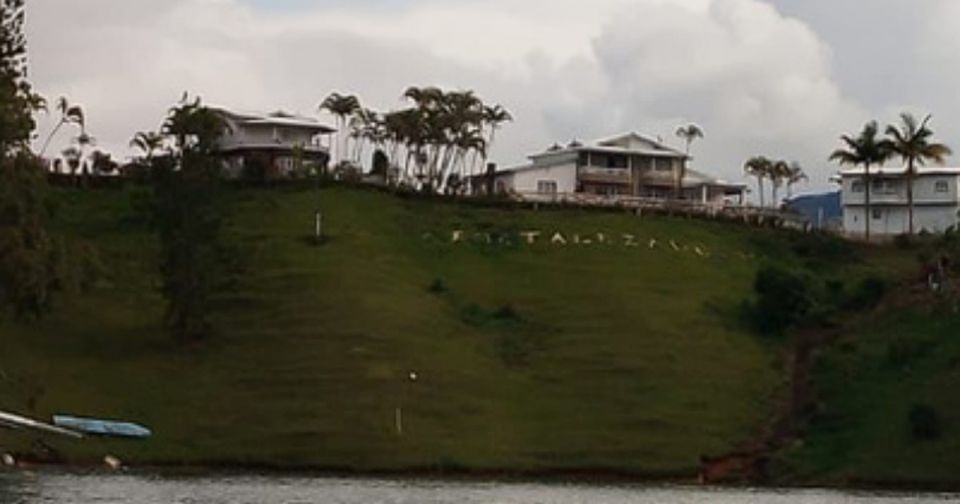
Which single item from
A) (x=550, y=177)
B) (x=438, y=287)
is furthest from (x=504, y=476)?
(x=550, y=177)

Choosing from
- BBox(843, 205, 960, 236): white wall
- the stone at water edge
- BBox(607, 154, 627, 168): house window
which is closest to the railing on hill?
BBox(843, 205, 960, 236): white wall

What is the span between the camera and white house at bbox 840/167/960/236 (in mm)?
191875

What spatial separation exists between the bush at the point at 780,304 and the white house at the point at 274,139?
54.5m

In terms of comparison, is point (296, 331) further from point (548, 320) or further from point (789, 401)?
point (789, 401)

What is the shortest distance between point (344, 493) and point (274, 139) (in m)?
110

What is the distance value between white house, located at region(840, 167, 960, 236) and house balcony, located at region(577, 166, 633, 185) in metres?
21.5

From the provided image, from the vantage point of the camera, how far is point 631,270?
458 ft

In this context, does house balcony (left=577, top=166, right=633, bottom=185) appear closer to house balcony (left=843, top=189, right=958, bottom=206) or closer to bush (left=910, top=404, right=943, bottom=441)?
house balcony (left=843, top=189, right=958, bottom=206)

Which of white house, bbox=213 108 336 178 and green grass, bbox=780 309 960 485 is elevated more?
white house, bbox=213 108 336 178

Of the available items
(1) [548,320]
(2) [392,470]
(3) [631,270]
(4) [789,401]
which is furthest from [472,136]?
(2) [392,470]

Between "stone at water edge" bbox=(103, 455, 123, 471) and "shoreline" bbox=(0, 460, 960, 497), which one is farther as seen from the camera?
"stone at water edge" bbox=(103, 455, 123, 471)

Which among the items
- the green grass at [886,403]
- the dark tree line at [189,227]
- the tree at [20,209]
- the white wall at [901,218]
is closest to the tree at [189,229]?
the dark tree line at [189,227]

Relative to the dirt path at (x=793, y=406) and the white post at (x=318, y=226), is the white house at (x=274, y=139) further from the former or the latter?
the dirt path at (x=793, y=406)

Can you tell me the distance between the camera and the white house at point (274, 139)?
586 feet
